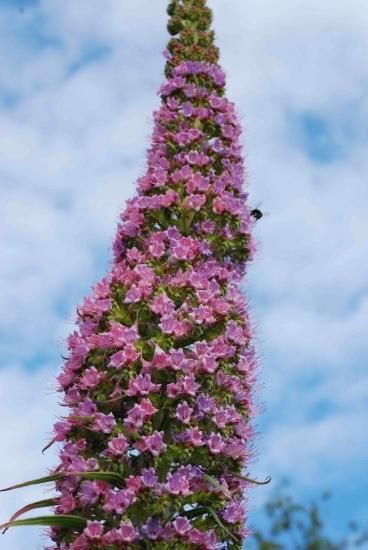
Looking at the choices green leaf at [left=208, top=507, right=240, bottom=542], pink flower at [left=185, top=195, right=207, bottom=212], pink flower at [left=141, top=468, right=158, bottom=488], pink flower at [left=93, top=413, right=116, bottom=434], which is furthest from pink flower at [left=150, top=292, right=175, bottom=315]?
green leaf at [left=208, top=507, right=240, bottom=542]

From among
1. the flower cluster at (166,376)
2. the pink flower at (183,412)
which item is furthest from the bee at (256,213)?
the pink flower at (183,412)

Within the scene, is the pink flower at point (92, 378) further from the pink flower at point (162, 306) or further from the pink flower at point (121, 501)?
the pink flower at point (121, 501)

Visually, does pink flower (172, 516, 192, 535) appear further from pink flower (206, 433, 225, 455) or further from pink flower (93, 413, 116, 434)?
pink flower (93, 413, 116, 434)

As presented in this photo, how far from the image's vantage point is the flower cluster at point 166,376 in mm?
11359

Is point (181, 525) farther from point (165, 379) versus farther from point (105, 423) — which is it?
point (165, 379)

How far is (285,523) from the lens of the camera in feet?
108

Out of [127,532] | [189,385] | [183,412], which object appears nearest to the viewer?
[127,532]

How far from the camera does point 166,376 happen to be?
12062 mm

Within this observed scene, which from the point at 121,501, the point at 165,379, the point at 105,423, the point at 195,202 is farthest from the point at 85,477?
the point at 195,202

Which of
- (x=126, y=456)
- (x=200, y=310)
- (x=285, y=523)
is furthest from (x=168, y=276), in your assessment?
(x=285, y=523)

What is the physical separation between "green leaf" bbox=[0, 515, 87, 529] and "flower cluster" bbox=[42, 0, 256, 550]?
232mm

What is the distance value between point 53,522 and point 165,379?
2.17 meters

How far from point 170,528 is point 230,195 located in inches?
200

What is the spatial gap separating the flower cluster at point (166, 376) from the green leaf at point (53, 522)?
0.23 metres
